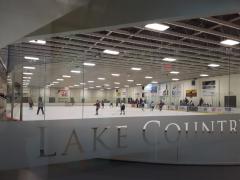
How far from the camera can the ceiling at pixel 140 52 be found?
693cm

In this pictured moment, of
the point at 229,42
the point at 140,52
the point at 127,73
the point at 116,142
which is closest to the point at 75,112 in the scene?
the point at 116,142

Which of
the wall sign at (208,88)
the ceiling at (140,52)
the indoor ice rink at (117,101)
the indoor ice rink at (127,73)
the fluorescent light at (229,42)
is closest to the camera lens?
the indoor ice rink at (117,101)

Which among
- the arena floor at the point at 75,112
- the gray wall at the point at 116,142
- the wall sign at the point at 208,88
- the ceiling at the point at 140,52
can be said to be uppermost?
the ceiling at the point at 140,52

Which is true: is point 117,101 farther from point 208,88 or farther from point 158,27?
point 208,88

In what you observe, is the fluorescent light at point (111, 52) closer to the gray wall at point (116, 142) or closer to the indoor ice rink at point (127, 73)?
the indoor ice rink at point (127, 73)

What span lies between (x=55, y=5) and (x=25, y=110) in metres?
3.33

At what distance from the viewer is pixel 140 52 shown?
8859mm

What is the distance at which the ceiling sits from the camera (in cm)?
693

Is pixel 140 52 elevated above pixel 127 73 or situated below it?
above

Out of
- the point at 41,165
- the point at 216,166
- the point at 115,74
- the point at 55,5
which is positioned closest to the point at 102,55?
the point at 115,74

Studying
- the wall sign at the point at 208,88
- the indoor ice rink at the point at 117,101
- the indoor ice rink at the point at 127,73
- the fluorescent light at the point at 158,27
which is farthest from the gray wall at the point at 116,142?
the fluorescent light at the point at 158,27

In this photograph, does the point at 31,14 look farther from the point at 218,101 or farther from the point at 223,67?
the point at 223,67

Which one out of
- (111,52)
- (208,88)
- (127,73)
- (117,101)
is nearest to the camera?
(117,101)

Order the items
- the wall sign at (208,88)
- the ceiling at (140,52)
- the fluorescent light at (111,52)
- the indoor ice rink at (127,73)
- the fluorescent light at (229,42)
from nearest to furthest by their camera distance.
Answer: the indoor ice rink at (127,73), the ceiling at (140,52), the wall sign at (208,88), the fluorescent light at (229,42), the fluorescent light at (111,52)
